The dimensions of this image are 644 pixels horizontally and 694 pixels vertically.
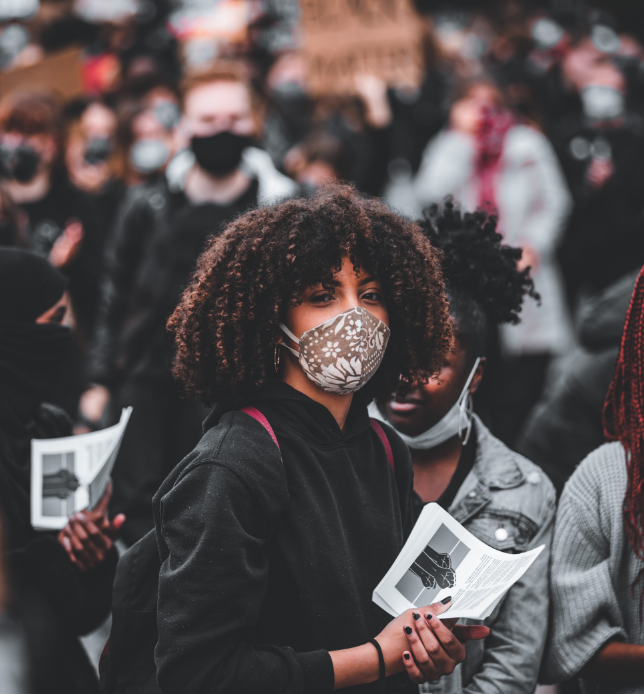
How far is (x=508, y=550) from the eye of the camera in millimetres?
2578

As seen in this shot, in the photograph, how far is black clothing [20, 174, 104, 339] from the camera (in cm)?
578

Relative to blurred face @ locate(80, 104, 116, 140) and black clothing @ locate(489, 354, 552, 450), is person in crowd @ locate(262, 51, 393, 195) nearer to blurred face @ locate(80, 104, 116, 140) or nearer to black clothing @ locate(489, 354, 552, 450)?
blurred face @ locate(80, 104, 116, 140)

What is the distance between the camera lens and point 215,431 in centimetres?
205

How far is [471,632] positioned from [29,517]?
145 cm

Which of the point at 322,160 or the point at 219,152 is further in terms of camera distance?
the point at 322,160

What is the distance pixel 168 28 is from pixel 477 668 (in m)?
10.3

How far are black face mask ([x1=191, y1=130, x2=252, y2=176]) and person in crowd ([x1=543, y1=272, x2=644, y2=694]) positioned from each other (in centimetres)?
256

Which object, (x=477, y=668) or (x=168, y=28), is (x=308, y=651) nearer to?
(x=477, y=668)

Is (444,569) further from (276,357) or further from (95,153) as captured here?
(95,153)

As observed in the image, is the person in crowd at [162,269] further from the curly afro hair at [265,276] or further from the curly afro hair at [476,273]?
the curly afro hair at [265,276]

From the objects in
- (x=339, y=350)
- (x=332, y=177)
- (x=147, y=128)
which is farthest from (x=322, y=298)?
(x=147, y=128)

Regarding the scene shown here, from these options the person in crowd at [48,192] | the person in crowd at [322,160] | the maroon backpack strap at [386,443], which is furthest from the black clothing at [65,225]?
the maroon backpack strap at [386,443]

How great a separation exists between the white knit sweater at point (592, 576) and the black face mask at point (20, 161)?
14.0ft

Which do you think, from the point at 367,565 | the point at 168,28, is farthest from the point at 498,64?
the point at 367,565
